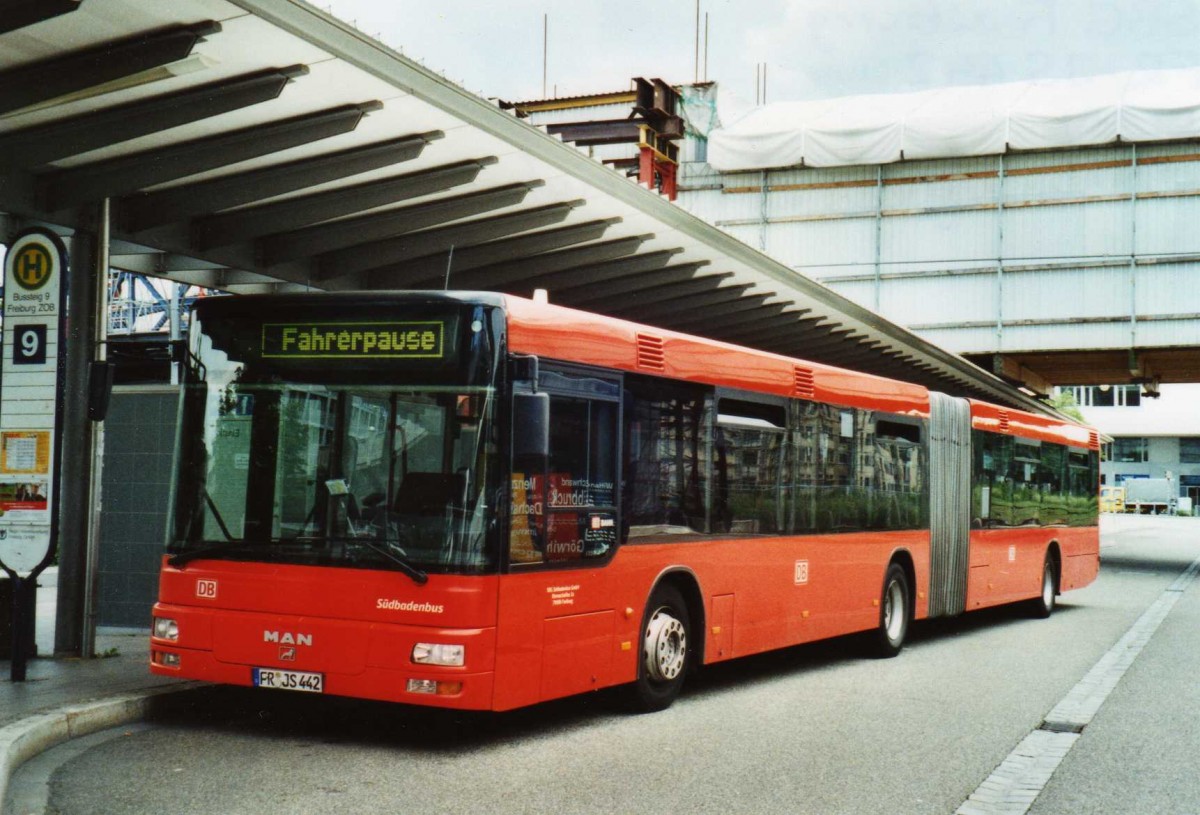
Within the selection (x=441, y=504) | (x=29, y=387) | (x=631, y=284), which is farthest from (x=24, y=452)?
(x=631, y=284)

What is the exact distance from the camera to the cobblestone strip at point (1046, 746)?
6809mm

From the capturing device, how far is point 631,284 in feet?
55.9

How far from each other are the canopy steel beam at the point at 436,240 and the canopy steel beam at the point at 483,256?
13.5 inches

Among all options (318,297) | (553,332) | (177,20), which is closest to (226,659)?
(318,297)

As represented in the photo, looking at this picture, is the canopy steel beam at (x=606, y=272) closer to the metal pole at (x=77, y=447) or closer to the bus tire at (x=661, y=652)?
the metal pole at (x=77, y=447)

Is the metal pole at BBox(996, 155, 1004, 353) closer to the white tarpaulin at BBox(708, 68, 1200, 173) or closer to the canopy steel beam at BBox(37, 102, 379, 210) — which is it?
the white tarpaulin at BBox(708, 68, 1200, 173)

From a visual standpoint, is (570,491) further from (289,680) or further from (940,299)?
(940,299)

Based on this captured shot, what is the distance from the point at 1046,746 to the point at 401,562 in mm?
4188

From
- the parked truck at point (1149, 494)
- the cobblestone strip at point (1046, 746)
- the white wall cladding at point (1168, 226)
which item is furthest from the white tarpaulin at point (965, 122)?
the parked truck at point (1149, 494)

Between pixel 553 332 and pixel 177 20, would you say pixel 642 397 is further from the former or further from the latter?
pixel 177 20

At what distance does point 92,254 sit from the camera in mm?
10781

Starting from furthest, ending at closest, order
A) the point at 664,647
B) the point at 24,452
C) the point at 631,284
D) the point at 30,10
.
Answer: the point at 631,284 < the point at 24,452 < the point at 664,647 < the point at 30,10

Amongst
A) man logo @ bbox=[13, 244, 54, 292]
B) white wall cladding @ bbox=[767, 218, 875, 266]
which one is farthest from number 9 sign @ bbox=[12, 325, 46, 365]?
white wall cladding @ bbox=[767, 218, 875, 266]

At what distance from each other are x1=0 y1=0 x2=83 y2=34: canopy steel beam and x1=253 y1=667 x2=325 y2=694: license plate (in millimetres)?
3837
